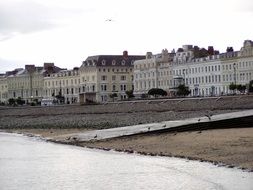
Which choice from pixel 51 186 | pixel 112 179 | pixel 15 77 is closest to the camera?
pixel 51 186

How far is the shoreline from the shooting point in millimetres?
20266

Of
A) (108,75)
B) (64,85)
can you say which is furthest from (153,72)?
→ (64,85)

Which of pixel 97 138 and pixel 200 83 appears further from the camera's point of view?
pixel 200 83

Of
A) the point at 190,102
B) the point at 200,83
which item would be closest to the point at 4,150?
the point at 190,102

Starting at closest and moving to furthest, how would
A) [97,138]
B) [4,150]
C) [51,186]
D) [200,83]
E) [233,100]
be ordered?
1. [51,186]
2. [4,150]
3. [97,138]
4. [233,100]
5. [200,83]

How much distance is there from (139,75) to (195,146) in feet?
391

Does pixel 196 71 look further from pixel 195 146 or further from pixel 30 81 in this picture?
pixel 195 146

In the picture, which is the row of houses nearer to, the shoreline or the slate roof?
the slate roof

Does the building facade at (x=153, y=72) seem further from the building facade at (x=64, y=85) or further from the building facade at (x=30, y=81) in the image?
the building facade at (x=30, y=81)

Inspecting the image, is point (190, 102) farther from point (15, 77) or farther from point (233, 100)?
point (15, 77)

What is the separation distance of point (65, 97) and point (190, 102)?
94968mm

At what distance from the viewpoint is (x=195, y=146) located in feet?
80.5

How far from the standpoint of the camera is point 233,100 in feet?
207

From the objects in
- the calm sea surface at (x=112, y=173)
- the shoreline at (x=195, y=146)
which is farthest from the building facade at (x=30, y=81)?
the calm sea surface at (x=112, y=173)
